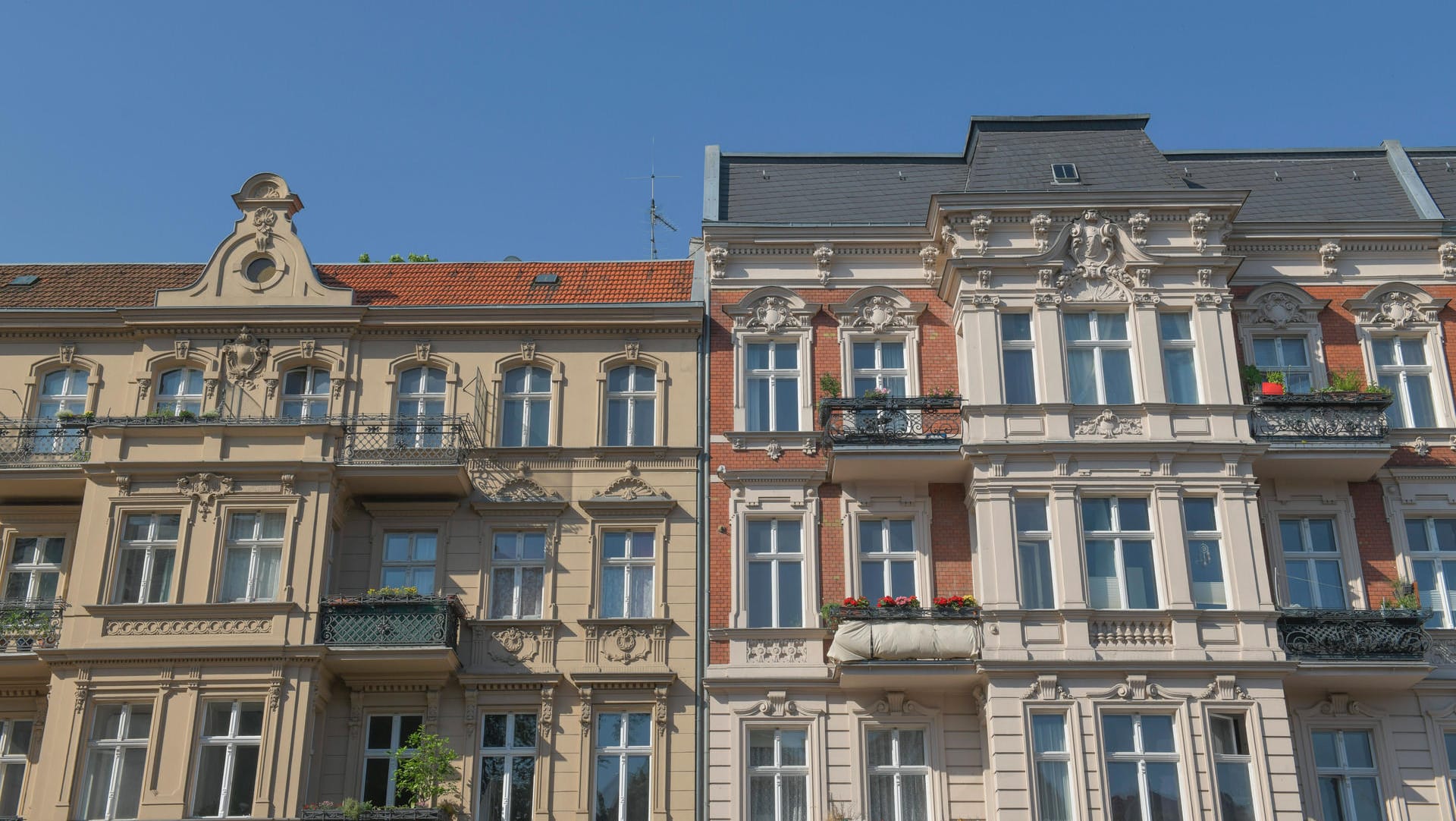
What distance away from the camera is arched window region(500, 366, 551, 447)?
2488cm

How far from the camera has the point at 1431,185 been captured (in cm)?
2748

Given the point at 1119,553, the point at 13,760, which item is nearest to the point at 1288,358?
the point at 1119,553

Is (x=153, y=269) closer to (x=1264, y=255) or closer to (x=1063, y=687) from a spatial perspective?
(x=1063, y=687)

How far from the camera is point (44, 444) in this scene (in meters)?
24.2

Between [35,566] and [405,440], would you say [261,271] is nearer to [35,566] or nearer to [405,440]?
[405,440]

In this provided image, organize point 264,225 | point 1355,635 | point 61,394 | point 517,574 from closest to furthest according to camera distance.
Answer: point 1355,635 → point 517,574 → point 61,394 → point 264,225

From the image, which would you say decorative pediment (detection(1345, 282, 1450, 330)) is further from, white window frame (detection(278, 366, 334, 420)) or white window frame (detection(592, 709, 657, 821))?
white window frame (detection(278, 366, 334, 420))

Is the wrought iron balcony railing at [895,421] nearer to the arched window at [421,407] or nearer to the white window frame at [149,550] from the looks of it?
the arched window at [421,407]

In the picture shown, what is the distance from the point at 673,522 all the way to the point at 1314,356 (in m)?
11.2

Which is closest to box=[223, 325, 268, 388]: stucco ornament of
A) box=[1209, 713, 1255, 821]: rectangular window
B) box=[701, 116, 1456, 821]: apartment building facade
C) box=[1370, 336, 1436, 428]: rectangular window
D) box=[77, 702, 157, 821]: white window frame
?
box=[77, 702, 157, 821]: white window frame

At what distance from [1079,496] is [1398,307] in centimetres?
737

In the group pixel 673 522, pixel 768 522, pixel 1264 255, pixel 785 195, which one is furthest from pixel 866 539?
pixel 1264 255

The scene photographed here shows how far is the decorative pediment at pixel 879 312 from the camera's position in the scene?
25250 mm

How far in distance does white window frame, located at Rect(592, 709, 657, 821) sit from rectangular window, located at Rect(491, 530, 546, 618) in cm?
217
